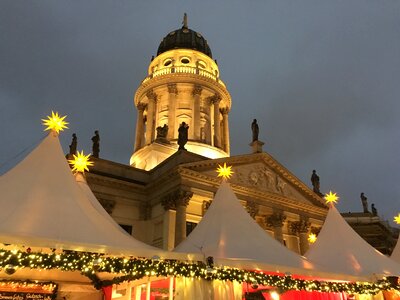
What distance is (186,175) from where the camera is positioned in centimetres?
2516

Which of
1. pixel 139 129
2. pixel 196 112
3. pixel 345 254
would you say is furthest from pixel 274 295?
pixel 139 129

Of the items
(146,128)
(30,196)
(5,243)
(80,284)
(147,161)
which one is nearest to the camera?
(5,243)

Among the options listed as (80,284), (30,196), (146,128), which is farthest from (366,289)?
(146,128)

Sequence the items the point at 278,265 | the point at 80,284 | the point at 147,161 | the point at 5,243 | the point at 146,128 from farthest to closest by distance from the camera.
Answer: the point at 146,128, the point at 147,161, the point at 80,284, the point at 278,265, the point at 5,243

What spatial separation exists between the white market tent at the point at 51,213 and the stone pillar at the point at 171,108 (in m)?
26.3

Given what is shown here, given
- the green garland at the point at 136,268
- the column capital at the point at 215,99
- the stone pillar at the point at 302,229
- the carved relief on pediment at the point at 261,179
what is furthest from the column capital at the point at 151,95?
the green garland at the point at 136,268

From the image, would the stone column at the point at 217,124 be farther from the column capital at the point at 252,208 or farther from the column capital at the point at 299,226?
the column capital at the point at 252,208

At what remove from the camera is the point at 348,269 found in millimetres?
13609

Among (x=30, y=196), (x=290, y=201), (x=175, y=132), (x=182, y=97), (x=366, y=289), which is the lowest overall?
(x=366, y=289)

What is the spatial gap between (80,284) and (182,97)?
2952cm

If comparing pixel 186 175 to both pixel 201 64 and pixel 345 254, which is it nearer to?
pixel 345 254

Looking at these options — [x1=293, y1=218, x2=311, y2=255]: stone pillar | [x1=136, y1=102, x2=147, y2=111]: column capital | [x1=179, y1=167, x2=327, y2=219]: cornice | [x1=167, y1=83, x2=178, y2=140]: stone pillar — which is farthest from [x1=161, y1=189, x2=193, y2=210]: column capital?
[x1=136, y1=102, x2=147, y2=111]: column capital

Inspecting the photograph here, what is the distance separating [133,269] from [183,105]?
31259 mm

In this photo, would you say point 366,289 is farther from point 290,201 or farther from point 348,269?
point 290,201
